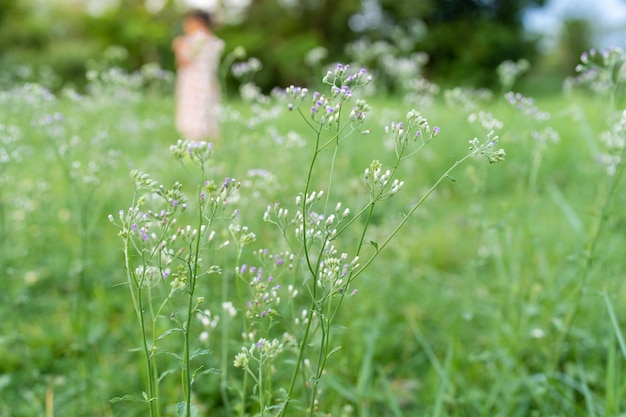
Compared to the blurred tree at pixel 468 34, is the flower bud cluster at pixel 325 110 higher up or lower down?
lower down

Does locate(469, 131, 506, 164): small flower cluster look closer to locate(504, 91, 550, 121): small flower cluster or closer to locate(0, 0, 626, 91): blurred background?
locate(504, 91, 550, 121): small flower cluster

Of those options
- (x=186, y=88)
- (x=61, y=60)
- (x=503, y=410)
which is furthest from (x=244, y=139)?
(x=61, y=60)

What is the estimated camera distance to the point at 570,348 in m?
3.48

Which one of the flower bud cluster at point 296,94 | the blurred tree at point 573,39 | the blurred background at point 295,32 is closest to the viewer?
the flower bud cluster at point 296,94

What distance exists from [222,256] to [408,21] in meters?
25.8

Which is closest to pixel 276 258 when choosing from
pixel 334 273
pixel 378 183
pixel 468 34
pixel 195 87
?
pixel 334 273

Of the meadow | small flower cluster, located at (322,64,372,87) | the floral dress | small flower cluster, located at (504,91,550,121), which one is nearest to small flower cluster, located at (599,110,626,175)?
the meadow

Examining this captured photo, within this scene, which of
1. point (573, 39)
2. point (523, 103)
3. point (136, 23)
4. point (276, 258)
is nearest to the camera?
point (276, 258)

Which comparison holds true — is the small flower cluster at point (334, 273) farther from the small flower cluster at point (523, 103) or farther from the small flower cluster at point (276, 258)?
the small flower cluster at point (523, 103)

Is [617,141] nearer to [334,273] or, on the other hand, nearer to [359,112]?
[359,112]

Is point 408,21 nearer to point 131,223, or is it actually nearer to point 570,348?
point 570,348

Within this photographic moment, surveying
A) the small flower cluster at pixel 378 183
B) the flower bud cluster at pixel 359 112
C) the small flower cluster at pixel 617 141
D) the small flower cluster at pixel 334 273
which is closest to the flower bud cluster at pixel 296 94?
the flower bud cluster at pixel 359 112

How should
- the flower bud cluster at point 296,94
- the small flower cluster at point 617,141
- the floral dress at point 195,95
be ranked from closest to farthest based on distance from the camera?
the flower bud cluster at point 296,94, the small flower cluster at point 617,141, the floral dress at point 195,95

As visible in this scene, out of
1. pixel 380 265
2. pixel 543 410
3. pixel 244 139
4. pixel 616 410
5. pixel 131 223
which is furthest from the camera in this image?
pixel 380 265
